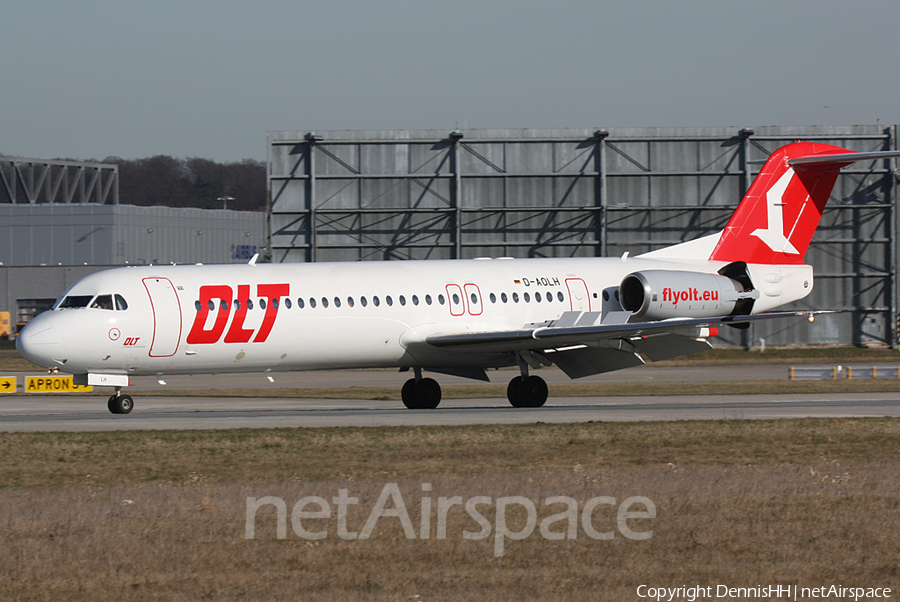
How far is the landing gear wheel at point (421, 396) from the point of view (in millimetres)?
26906

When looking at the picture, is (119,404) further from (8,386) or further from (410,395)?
(8,386)

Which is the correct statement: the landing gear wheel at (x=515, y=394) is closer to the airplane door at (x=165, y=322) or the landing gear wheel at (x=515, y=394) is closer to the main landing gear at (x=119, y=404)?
the airplane door at (x=165, y=322)

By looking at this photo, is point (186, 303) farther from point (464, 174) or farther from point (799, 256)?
point (464, 174)

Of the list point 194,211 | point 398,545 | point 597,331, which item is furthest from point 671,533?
point 194,211

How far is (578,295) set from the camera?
27.8 meters

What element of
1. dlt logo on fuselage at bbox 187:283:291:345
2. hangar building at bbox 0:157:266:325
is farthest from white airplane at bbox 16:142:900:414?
hangar building at bbox 0:157:266:325

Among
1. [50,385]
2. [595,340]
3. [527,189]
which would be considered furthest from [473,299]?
[527,189]

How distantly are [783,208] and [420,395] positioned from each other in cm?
1170

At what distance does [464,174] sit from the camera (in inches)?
2072

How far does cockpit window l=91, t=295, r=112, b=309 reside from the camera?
23.2m

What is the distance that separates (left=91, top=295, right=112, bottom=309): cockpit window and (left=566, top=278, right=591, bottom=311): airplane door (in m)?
11.1

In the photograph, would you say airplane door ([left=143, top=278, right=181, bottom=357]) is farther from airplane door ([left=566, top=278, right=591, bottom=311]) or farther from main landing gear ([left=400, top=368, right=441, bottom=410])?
airplane door ([left=566, top=278, right=591, bottom=311])

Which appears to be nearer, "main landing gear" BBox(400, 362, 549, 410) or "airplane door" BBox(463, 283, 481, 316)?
"main landing gear" BBox(400, 362, 549, 410)

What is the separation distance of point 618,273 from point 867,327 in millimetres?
30305
